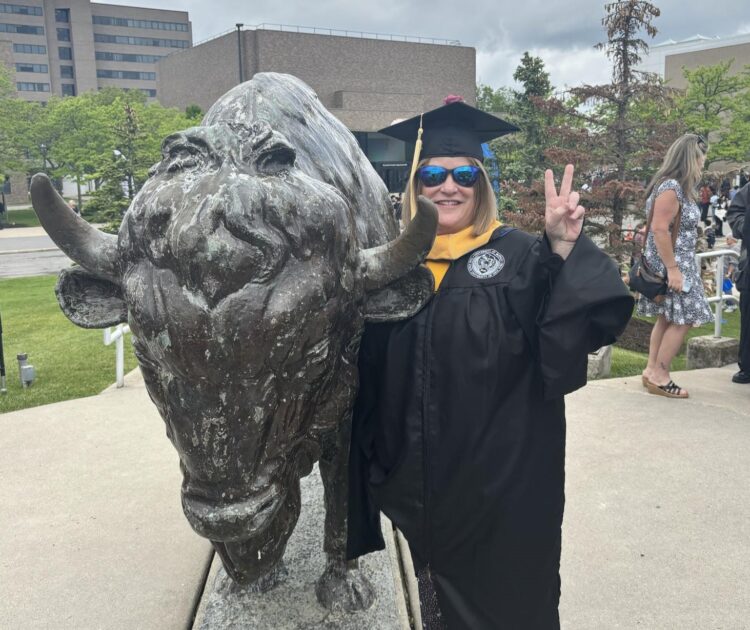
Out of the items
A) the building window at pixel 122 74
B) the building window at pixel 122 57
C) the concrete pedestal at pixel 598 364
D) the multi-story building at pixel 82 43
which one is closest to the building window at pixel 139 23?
the multi-story building at pixel 82 43

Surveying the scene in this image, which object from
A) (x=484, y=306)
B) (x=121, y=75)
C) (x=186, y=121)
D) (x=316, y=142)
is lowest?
(x=484, y=306)

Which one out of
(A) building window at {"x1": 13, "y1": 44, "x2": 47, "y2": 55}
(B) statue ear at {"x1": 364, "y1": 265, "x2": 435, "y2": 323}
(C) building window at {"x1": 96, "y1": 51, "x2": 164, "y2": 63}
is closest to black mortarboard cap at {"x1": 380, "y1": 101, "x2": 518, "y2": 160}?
(B) statue ear at {"x1": 364, "y1": 265, "x2": 435, "y2": 323}

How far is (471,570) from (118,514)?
2491mm

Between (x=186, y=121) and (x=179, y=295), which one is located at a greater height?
(x=186, y=121)

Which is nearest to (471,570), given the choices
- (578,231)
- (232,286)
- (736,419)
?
(578,231)

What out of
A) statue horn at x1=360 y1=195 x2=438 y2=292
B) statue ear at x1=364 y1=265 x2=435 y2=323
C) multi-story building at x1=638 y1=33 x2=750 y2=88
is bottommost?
statue ear at x1=364 y1=265 x2=435 y2=323

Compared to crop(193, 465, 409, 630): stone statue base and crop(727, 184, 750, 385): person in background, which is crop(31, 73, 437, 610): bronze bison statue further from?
crop(727, 184, 750, 385): person in background

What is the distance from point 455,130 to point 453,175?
9.5 inches

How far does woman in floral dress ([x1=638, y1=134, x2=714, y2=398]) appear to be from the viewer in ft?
17.8

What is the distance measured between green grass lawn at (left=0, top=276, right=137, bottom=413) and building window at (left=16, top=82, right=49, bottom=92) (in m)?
80.4

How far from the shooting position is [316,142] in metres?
2.50

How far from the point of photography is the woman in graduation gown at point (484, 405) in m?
2.20

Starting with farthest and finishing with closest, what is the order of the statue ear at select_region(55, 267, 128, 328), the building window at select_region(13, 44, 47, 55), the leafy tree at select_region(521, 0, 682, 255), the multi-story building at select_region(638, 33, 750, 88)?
the building window at select_region(13, 44, 47, 55), the multi-story building at select_region(638, 33, 750, 88), the leafy tree at select_region(521, 0, 682, 255), the statue ear at select_region(55, 267, 128, 328)

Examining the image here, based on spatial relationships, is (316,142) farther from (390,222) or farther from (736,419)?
(736,419)
